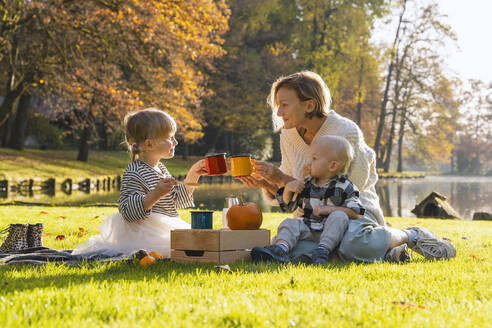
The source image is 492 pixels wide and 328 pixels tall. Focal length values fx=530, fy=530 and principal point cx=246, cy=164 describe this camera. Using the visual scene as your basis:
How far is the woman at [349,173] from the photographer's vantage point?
4229 millimetres

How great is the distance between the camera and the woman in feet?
13.9

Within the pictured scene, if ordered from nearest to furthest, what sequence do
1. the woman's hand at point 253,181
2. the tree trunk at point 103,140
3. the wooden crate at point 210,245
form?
1. the wooden crate at point 210,245
2. the woman's hand at point 253,181
3. the tree trunk at point 103,140

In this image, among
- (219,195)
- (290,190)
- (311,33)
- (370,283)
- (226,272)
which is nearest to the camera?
(370,283)

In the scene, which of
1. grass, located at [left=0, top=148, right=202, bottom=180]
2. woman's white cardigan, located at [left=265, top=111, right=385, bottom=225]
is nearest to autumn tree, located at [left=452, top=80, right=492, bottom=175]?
grass, located at [left=0, top=148, right=202, bottom=180]

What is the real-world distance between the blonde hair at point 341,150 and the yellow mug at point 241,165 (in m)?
0.62

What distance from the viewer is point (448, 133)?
146 ft

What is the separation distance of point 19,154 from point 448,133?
3463 cm

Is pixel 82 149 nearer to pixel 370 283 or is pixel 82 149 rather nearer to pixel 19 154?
pixel 19 154

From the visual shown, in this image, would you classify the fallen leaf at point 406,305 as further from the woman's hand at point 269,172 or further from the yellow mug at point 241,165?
the woman's hand at point 269,172

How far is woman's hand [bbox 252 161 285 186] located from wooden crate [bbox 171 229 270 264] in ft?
2.10

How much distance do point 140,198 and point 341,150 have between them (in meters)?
1.70

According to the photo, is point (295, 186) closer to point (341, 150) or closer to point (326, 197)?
point (326, 197)

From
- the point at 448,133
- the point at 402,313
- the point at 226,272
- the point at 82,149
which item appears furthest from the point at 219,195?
the point at 448,133

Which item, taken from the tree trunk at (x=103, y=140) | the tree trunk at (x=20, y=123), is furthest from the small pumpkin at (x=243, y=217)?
the tree trunk at (x=103, y=140)
